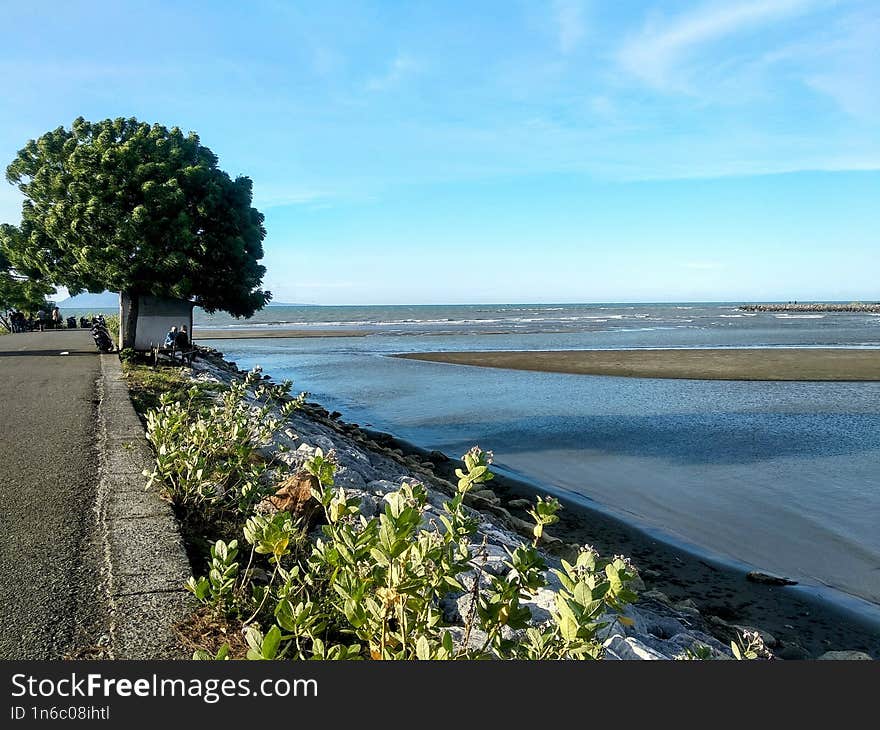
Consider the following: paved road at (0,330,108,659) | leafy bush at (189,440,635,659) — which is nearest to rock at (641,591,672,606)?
leafy bush at (189,440,635,659)

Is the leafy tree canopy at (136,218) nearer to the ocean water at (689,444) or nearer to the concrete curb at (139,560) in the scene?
the ocean water at (689,444)

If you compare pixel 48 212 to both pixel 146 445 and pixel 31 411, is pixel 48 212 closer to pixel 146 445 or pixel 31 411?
pixel 31 411

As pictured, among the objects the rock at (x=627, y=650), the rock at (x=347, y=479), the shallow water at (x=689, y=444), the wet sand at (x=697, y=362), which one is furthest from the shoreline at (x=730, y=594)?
the wet sand at (x=697, y=362)

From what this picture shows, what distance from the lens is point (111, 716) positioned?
183 centimetres

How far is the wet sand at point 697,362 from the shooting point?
77.3 ft

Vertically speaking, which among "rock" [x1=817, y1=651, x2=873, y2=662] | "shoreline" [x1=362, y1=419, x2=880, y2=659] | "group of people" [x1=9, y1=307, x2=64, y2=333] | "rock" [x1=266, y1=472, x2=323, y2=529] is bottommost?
"shoreline" [x1=362, y1=419, x2=880, y2=659]

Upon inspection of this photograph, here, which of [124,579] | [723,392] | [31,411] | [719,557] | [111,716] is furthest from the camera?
Result: [723,392]

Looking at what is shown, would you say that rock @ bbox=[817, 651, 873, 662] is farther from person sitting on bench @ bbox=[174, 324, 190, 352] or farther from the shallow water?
person sitting on bench @ bbox=[174, 324, 190, 352]

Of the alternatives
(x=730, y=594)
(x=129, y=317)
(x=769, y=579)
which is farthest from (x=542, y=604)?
(x=129, y=317)

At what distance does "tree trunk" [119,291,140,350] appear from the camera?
16688 mm

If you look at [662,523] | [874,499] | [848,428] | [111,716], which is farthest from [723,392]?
[111,716]

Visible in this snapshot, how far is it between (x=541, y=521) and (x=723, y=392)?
61.3 ft

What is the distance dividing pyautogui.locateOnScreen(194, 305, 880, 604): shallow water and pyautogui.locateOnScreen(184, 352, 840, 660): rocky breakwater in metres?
1.65

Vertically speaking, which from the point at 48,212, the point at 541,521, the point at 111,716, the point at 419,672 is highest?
the point at 48,212
